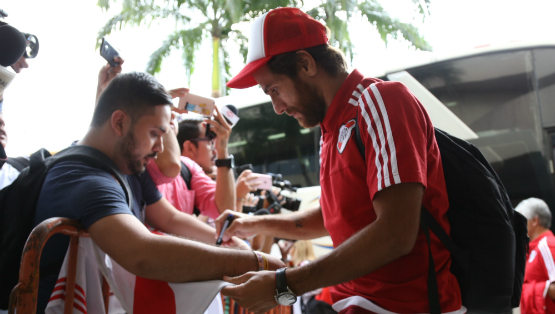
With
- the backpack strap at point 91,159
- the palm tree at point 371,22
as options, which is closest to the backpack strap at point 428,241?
the backpack strap at point 91,159

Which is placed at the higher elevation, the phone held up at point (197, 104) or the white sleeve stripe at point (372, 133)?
→ the phone held up at point (197, 104)

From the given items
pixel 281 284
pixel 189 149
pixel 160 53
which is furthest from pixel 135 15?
pixel 281 284

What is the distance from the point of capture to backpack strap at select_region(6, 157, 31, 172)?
10.2 ft

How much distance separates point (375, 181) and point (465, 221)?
33cm

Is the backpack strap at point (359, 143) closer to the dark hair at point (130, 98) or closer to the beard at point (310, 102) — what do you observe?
the beard at point (310, 102)

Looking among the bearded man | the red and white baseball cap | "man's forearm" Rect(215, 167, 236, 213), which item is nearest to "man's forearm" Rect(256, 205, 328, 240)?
the bearded man

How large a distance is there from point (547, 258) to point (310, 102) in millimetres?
3840

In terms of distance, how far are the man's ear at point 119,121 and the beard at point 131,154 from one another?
4 cm

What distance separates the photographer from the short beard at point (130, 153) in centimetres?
194

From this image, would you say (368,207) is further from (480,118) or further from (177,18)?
(177,18)

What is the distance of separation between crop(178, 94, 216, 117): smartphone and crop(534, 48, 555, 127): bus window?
427 cm

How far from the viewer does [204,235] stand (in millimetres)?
2436

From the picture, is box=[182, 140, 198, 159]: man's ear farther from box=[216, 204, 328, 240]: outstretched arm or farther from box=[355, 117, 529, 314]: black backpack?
box=[355, 117, 529, 314]: black backpack

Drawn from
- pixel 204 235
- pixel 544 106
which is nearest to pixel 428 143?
pixel 204 235
